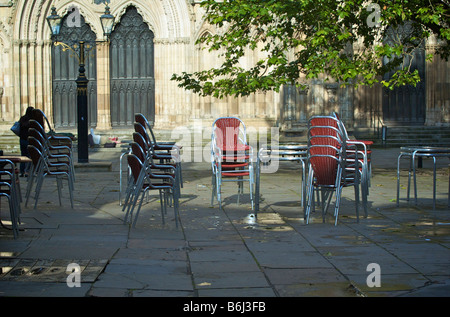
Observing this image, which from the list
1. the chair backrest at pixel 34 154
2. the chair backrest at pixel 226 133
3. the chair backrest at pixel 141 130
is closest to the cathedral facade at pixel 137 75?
the chair backrest at pixel 226 133

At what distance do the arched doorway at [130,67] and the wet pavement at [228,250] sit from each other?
51.9ft

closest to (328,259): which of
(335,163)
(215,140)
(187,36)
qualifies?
(335,163)

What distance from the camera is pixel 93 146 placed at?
23.9 meters

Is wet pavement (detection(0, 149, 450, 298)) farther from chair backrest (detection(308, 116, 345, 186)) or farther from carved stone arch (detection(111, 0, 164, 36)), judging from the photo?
carved stone arch (detection(111, 0, 164, 36))

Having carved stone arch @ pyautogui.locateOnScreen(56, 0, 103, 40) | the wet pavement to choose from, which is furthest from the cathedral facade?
the wet pavement

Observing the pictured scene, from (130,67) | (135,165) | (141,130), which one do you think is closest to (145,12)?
(130,67)

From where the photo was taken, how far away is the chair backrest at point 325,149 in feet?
27.9

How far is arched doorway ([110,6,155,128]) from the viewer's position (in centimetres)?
2669

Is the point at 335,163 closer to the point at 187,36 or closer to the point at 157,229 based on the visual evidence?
the point at 157,229

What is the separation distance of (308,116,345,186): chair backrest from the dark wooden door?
19.1 m

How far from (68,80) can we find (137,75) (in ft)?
8.05

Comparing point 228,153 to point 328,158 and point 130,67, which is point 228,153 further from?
point 130,67

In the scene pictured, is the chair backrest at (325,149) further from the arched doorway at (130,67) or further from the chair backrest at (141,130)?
the arched doorway at (130,67)

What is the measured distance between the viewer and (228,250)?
6.94m
